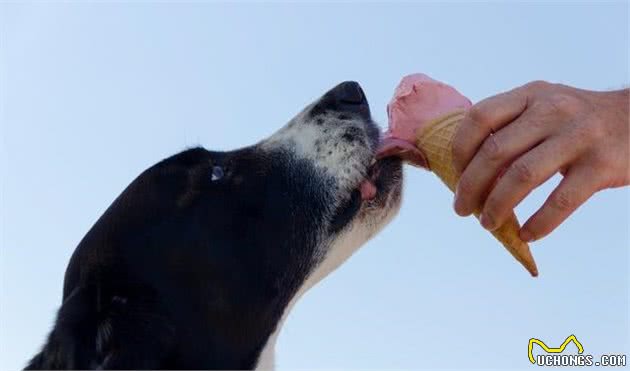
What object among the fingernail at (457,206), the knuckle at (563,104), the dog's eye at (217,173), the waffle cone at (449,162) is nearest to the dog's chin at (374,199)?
the waffle cone at (449,162)

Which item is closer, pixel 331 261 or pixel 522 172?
pixel 522 172

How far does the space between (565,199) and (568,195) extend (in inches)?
0.7

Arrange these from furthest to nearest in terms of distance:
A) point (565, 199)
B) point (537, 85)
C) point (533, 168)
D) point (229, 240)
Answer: point (229, 240)
point (537, 85)
point (565, 199)
point (533, 168)

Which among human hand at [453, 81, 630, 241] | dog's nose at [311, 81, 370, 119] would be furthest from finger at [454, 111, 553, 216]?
dog's nose at [311, 81, 370, 119]

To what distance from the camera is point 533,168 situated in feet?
8.77

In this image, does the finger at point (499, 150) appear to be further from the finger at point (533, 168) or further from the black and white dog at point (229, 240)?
the black and white dog at point (229, 240)

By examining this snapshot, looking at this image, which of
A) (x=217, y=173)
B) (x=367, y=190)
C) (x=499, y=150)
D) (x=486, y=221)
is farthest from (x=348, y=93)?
(x=499, y=150)

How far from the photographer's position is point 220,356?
3.62 metres

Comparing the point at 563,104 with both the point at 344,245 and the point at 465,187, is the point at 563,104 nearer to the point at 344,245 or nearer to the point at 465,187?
the point at 465,187

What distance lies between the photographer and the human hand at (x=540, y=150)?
8.92 ft

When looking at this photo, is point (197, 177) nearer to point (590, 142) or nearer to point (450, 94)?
point (450, 94)

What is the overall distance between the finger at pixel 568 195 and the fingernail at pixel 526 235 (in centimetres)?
12

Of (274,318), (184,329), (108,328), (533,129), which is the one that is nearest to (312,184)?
(274,318)

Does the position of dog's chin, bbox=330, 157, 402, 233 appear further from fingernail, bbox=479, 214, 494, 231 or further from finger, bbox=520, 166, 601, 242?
finger, bbox=520, 166, 601, 242
